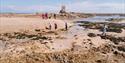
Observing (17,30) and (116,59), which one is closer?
(116,59)

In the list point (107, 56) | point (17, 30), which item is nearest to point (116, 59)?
point (107, 56)

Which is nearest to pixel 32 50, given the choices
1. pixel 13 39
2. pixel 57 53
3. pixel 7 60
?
pixel 57 53

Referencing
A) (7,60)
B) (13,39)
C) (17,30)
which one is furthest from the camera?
(17,30)

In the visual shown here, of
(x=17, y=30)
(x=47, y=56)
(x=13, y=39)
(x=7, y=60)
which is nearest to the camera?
(x=7, y=60)

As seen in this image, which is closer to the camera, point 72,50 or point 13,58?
point 13,58

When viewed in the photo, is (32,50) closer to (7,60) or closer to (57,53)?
(57,53)

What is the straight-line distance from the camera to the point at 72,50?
24.2m

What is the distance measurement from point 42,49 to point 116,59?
588 centimetres

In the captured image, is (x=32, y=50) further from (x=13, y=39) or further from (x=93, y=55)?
(x=13, y=39)

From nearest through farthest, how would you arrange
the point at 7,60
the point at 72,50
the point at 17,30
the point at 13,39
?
1. the point at 7,60
2. the point at 72,50
3. the point at 13,39
4. the point at 17,30

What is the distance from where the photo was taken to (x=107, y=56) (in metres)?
22.9

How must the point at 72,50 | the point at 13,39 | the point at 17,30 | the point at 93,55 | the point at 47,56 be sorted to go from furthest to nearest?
the point at 17,30
the point at 13,39
the point at 72,50
the point at 93,55
the point at 47,56

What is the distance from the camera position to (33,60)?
64.8 feet

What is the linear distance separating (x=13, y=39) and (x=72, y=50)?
880 cm
